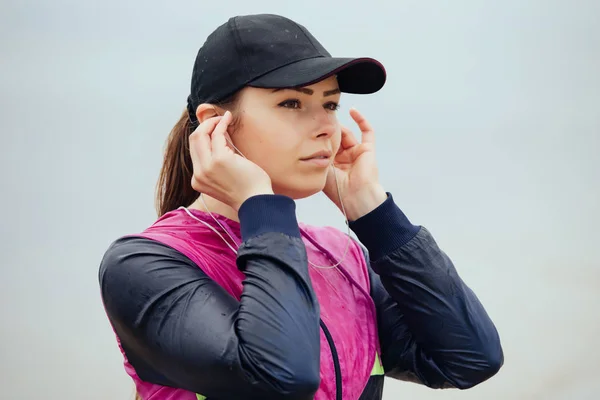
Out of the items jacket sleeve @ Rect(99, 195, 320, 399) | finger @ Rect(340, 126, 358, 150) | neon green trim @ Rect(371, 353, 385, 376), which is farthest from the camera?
finger @ Rect(340, 126, 358, 150)

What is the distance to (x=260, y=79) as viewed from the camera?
1.15 metres

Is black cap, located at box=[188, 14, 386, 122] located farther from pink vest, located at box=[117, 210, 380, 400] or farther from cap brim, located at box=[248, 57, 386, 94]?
pink vest, located at box=[117, 210, 380, 400]

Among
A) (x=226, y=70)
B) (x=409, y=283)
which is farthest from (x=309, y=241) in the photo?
(x=226, y=70)

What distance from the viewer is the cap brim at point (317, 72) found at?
112cm

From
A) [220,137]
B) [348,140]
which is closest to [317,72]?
[220,137]

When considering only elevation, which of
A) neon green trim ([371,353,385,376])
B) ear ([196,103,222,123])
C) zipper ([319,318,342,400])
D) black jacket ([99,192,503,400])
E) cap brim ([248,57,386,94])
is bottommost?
neon green trim ([371,353,385,376])

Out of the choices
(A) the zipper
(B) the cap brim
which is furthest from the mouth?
(A) the zipper

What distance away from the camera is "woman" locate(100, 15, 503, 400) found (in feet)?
3.30

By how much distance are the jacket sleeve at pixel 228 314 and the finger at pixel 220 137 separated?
83 millimetres

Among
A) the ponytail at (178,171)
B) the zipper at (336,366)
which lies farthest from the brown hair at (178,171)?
the zipper at (336,366)

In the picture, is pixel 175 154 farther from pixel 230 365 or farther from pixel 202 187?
pixel 230 365

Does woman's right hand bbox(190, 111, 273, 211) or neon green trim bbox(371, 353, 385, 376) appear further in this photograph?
neon green trim bbox(371, 353, 385, 376)

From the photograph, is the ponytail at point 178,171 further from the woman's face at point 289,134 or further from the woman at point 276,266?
the woman's face at point 289,134

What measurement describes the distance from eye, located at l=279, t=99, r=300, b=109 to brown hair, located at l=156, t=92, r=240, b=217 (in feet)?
0.65
